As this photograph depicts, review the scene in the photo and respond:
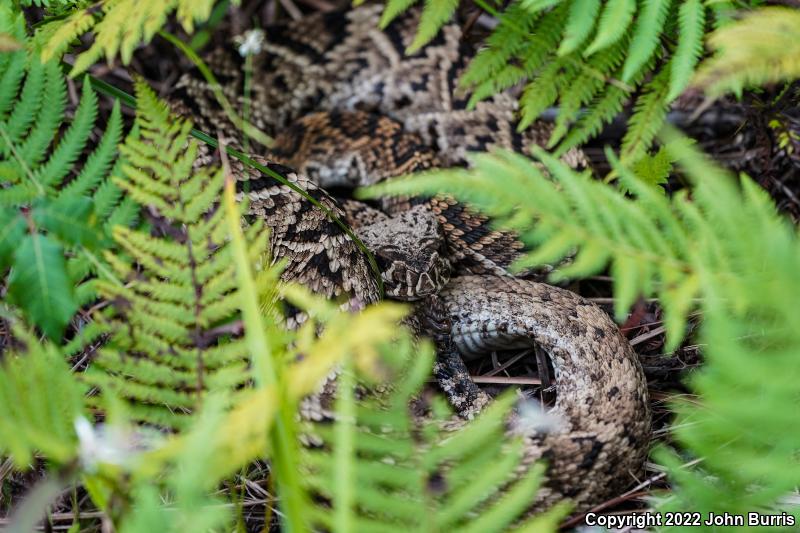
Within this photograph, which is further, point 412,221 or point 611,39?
point 412,221

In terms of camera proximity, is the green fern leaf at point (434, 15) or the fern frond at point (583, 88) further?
the fern frond at point (583, 88)

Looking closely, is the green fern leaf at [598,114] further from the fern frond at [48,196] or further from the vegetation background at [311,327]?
the fern frond at [48,196]

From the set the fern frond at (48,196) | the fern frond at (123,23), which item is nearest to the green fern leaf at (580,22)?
the fern frond at (123,23)

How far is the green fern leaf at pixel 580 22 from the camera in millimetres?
2863

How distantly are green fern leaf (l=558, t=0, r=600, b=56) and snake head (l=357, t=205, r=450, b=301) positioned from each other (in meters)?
1.06

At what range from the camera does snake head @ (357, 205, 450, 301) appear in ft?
10.9

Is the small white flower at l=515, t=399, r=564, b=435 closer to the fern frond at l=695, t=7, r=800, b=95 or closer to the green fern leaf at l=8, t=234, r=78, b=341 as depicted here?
the fern frond at l=695, t=7, r=800, b=95

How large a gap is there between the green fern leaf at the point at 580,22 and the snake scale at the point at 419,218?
1.03m

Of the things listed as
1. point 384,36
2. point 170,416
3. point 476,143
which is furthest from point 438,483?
point 384,36

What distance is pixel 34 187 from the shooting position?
7.55ft

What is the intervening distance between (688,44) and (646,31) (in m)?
0.16

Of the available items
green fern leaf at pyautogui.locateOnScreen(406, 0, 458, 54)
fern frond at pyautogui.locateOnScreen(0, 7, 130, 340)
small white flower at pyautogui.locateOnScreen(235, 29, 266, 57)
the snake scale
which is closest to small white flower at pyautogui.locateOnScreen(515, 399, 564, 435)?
the snake scale

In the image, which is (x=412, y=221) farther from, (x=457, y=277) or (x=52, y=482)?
(x=52, y=482)

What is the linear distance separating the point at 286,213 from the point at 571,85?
1382mm
